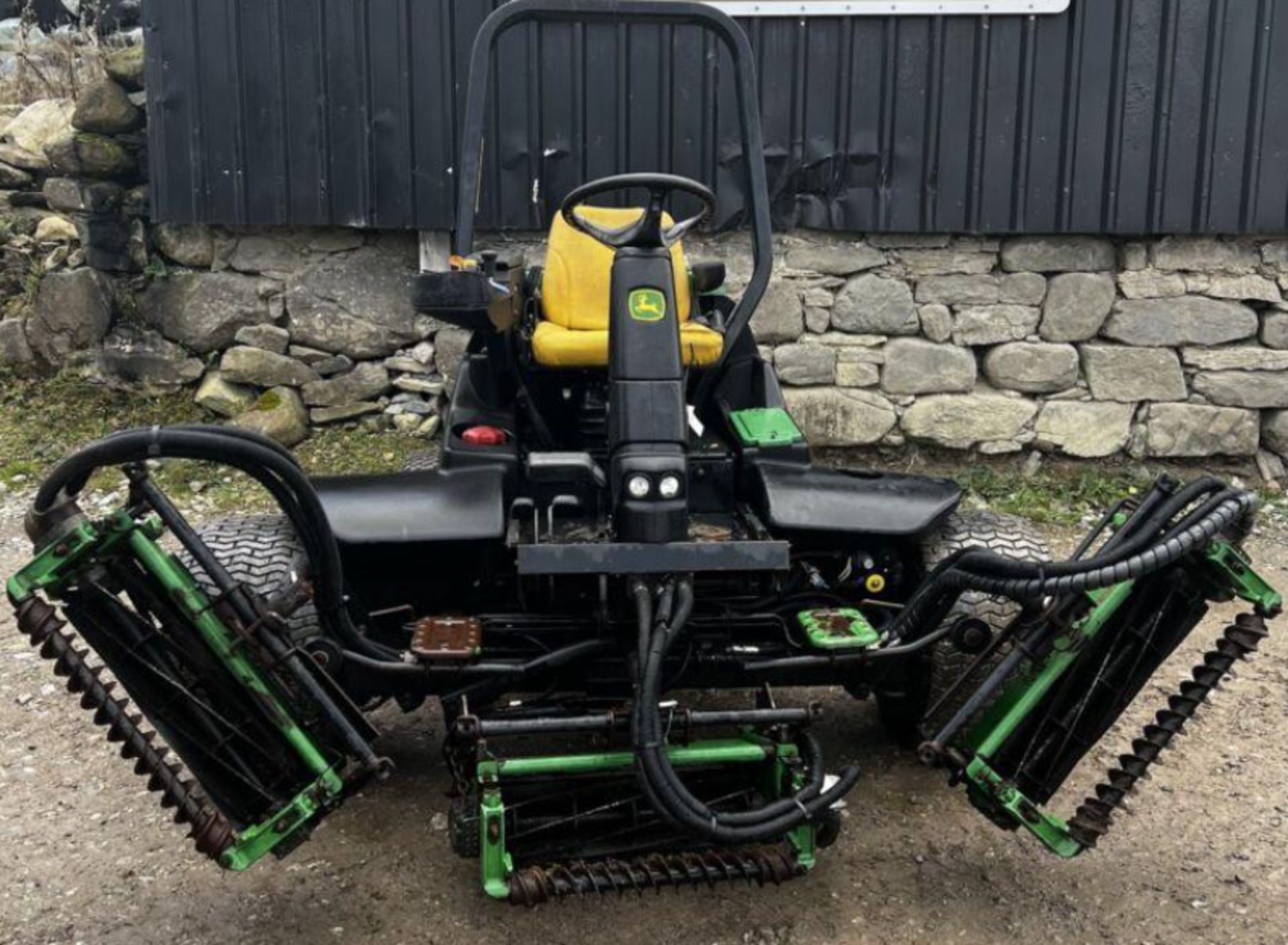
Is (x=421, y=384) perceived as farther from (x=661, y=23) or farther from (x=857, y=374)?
(x=661, y=23)

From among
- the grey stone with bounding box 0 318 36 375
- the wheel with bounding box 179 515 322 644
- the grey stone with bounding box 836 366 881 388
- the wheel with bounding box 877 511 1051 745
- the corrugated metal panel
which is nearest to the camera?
the wheel with bounding box 179 515 322 644

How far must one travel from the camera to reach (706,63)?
6223 mm

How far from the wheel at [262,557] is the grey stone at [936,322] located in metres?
3.84

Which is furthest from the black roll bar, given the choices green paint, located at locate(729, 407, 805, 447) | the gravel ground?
the gravel ground

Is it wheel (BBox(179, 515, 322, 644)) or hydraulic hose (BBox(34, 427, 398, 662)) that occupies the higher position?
hydraulic hose (BBox(34, 427, 398, 662))

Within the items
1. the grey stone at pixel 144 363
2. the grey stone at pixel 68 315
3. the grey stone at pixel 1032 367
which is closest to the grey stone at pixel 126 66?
the grey stone at pixel 68 315

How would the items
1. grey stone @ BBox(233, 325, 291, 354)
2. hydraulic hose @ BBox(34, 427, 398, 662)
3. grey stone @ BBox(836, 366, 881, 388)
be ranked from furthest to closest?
grey stone @ BBox(233, 325, 291, 354), grey stone @ BBox(836, 366, 881, 388), hydraulic hose @ BBox(34, 427, 398, 662)

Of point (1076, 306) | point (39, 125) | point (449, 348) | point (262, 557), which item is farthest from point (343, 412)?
point (1076, 306)

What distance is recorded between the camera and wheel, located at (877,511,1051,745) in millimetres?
3408

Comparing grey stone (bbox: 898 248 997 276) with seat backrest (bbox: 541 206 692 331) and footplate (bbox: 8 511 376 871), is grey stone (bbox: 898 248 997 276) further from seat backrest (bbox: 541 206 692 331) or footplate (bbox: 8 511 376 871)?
footplate (bbox: 8 511 376 871)

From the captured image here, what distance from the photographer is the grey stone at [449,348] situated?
21.5 ft

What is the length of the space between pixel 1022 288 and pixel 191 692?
4.76 m

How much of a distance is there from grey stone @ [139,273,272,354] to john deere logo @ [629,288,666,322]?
13.2 ft

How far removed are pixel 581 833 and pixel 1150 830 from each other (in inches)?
59.1
